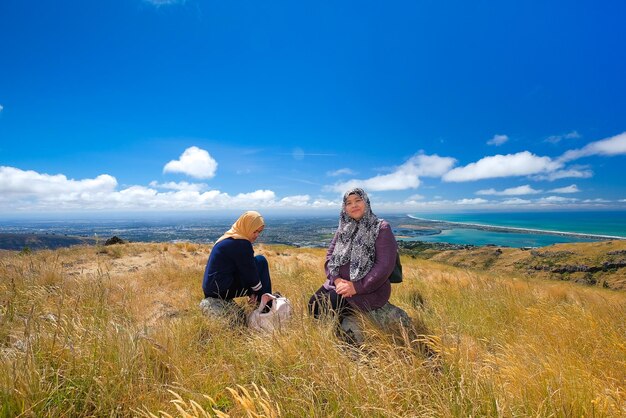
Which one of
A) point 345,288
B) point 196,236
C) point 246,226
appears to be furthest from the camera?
point 196,236

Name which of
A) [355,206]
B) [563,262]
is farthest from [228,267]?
[563,262]

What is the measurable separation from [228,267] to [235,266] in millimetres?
106

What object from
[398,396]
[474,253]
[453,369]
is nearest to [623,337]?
[453,369]

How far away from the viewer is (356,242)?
13.0 feet

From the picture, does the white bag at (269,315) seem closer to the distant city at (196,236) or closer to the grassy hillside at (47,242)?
the distant city at (196,236)

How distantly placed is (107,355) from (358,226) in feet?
9.92

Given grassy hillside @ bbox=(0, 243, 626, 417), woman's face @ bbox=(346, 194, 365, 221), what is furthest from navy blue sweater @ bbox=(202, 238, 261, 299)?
woman's face @ bbox=(346, 194, 365, 221)

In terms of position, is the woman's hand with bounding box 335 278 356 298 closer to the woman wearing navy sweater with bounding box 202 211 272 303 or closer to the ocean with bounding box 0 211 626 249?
the woman wearing navy sweater with bounding box 202 211 272 303

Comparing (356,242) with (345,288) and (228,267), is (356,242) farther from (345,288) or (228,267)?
(228,267)

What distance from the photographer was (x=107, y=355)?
209cm

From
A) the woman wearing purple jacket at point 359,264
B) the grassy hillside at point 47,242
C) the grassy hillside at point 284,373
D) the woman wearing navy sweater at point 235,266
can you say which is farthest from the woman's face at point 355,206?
the grassy hillside at point 47,242

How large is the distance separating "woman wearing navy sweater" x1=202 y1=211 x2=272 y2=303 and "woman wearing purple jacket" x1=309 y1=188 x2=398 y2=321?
0.98 meters

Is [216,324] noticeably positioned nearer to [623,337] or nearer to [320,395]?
[320,395]

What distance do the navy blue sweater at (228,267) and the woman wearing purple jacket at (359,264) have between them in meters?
1.00
